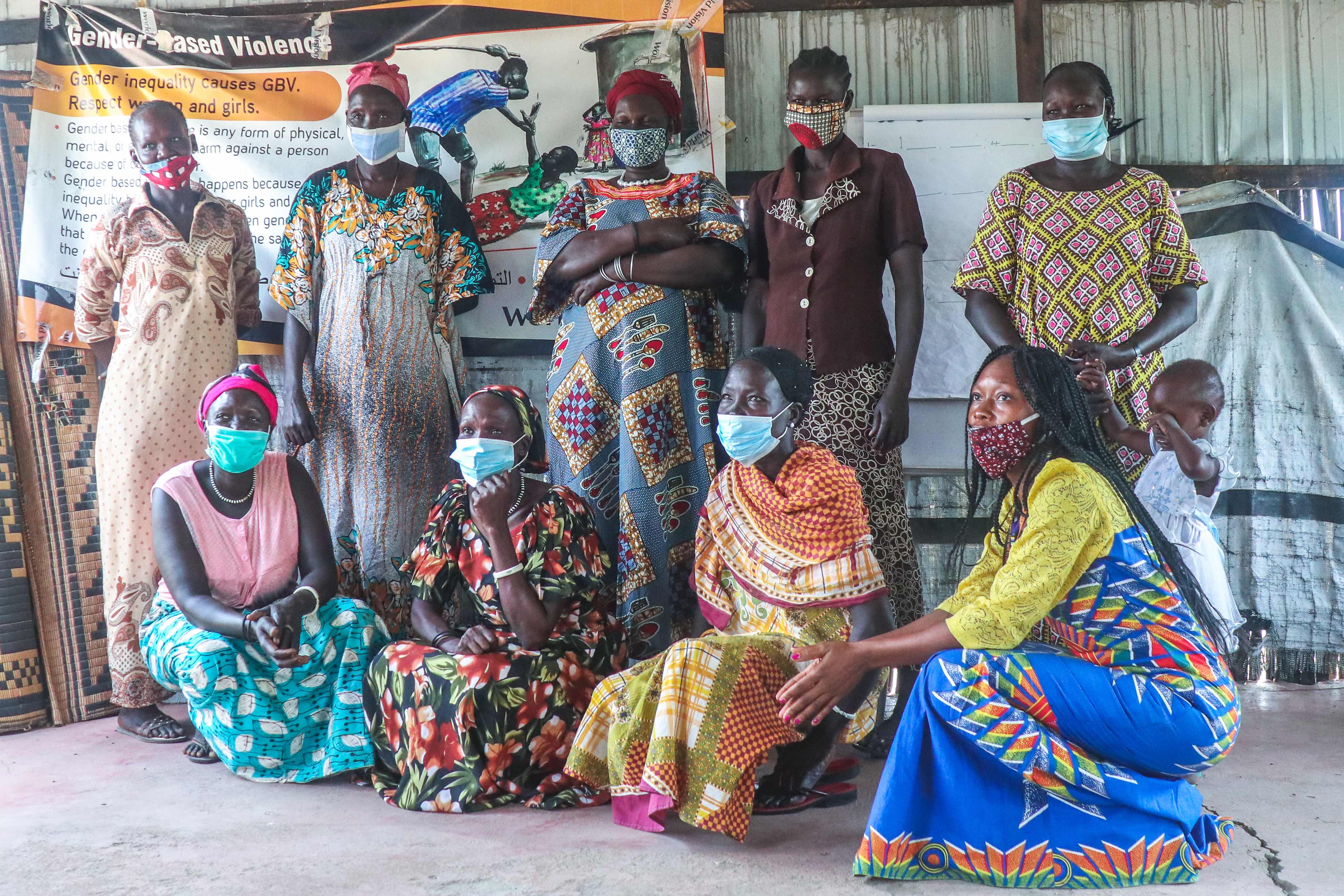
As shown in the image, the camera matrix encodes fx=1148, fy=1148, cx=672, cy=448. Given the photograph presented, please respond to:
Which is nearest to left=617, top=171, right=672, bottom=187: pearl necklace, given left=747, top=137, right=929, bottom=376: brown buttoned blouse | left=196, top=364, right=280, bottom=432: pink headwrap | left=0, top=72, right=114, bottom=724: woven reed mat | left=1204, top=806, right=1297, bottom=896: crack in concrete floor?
left=747, top=137, right=929, bottom=376: brown buttoned blouse

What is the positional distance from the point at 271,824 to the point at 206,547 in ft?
3.46

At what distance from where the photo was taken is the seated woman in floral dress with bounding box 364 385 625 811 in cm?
350

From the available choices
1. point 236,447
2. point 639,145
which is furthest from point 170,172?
point 639,145

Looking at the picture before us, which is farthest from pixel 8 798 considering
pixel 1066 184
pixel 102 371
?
pixel 1066 184

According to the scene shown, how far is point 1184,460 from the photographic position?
396 cm

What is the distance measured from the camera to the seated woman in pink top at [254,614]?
3.77 meters

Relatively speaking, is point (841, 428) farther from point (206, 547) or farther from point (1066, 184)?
point (206, 547)

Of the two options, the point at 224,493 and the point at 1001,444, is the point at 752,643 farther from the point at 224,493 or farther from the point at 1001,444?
the point at 224,493

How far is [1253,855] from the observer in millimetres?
2984

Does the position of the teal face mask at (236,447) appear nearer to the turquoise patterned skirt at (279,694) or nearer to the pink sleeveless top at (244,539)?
the pink sleeveless top at (244,539)

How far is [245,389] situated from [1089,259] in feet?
9.82

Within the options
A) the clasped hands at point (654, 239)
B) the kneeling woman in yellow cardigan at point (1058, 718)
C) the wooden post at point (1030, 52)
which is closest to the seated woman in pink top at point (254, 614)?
the clasped hands at point (654, 239)

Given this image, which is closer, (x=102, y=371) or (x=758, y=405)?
(x=758, y=405)

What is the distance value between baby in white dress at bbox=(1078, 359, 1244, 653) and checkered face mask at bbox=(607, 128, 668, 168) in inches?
69.2
